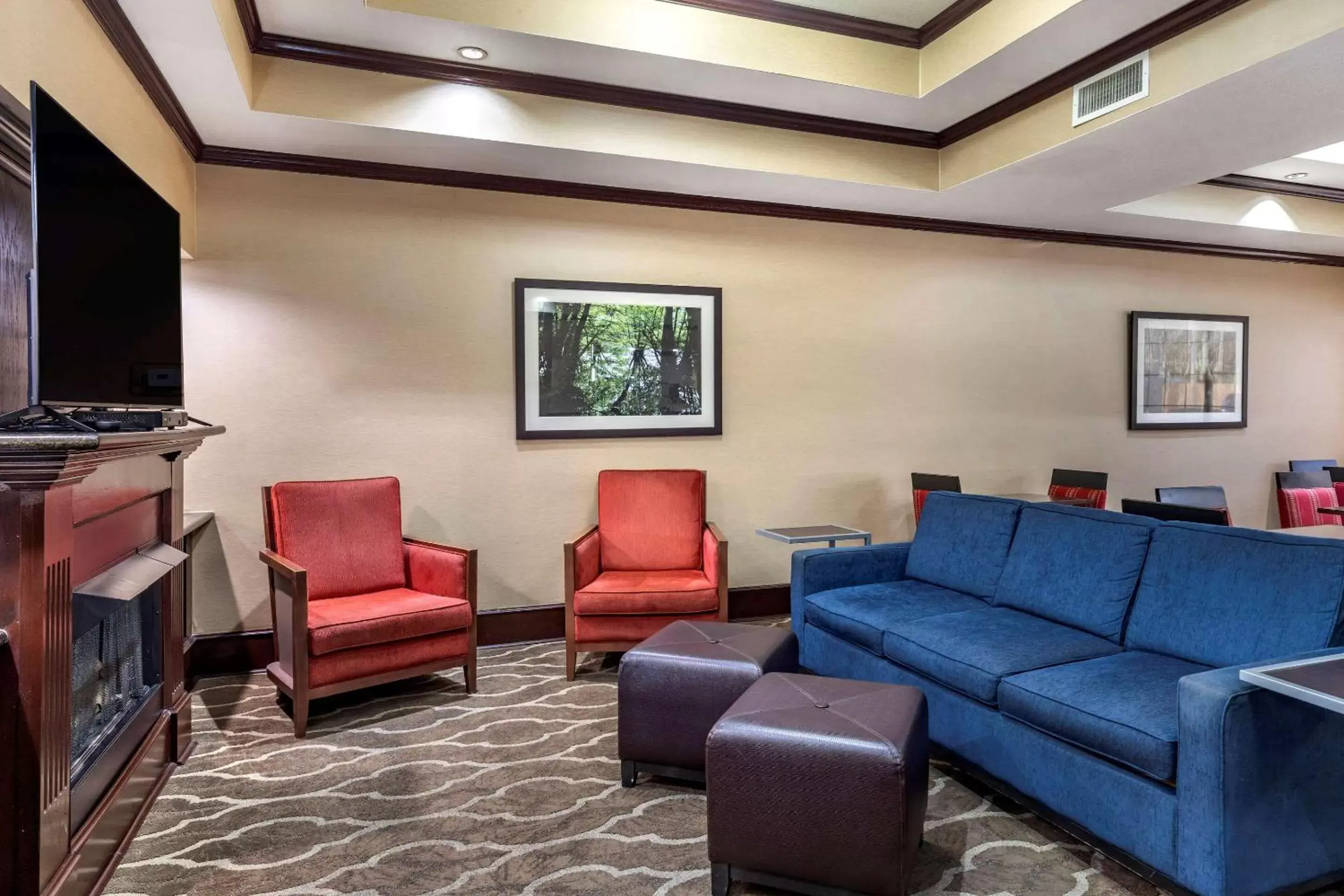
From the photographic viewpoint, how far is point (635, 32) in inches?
129

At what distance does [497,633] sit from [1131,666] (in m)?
3.03

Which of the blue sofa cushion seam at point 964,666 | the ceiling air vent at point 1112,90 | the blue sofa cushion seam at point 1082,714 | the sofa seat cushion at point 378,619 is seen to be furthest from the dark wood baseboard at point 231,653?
the ceiling air vent at point 1112,90

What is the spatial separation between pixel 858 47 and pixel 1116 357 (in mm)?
3342

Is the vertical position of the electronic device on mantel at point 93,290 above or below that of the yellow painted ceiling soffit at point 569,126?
below

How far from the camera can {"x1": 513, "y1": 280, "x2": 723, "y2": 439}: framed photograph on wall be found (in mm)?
4266

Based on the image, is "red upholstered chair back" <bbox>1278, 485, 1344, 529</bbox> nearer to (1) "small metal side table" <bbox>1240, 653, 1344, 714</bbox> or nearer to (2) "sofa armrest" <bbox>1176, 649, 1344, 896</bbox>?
(2) "sofa armrest" <bbox>1176, 649, 1344, 896</bbox>

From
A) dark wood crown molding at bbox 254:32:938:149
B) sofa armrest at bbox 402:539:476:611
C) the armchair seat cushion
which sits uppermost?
dark wood crown molding at bbox 254:32:938:149

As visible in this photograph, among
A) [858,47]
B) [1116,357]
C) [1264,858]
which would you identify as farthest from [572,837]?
[1116,357]

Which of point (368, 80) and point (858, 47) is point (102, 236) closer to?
point (368, 80)

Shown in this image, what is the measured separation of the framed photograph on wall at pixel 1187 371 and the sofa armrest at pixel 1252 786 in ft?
14.1

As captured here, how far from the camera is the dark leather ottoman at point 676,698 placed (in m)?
2.55

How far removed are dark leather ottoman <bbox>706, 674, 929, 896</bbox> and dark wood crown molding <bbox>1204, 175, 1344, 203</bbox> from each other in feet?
15.8

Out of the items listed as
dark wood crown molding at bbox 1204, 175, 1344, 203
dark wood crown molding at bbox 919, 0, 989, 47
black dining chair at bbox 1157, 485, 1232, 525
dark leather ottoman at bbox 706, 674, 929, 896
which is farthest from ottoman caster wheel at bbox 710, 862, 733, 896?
dark wood crown molding at bbox 1204, 175, 1344, 203

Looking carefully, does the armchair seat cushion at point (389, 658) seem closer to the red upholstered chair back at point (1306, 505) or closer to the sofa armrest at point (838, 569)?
the sofa armrest at point (838, 569)
